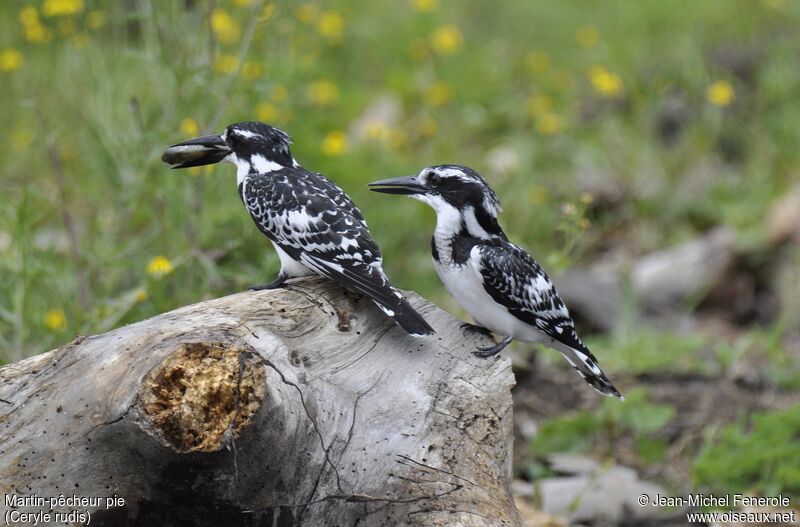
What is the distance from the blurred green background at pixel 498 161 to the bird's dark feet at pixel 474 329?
0.80m

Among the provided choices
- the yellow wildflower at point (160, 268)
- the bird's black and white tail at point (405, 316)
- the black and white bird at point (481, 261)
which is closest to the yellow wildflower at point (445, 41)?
the yellow wildflower at point (160, 268)

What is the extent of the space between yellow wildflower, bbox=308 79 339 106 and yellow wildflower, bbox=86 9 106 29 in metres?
1.47

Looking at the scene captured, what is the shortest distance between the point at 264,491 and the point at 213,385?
44 cm

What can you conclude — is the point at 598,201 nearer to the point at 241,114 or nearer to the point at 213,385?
the point at 241,114

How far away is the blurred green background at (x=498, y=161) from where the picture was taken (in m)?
5.20

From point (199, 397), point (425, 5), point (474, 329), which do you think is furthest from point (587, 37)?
point (199, 397)

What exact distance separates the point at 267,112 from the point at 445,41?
257 centimetres

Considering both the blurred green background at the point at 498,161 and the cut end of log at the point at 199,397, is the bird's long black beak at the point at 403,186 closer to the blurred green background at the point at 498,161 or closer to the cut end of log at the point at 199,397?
the blurred green background at the point at 498,161

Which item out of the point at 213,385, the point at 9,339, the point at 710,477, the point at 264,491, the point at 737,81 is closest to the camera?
the point at 213,385

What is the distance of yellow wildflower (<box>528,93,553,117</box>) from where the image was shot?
9.06 m

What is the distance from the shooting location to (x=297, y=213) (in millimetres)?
4367

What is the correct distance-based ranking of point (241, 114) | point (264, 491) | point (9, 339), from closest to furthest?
point (264, 491) → point (9, 339) → point (241, 114)

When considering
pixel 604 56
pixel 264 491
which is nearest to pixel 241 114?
pixel 264 491

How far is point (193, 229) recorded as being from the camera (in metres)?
5.13
